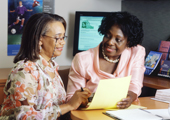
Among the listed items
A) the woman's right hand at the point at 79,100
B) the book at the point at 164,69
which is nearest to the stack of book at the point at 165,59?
the book at the point at 164,69

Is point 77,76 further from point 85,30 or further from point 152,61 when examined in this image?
point 85,30

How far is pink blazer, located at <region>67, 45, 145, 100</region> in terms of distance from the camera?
66.4 inches

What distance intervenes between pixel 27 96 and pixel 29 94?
13 millimetres

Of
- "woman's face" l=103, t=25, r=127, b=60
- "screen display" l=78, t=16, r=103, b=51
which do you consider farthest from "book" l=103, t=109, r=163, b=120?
"screen display" l=78, t=16, r=103, b=51

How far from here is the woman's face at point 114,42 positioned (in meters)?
1.72

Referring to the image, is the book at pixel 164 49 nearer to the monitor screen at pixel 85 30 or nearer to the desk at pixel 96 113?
the monitor screen at pixel 85 30

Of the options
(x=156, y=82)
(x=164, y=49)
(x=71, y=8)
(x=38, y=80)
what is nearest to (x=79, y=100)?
(x=38, y=80)

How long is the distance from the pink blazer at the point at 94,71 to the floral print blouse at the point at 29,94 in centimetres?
32

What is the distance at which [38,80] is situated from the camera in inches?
50.0

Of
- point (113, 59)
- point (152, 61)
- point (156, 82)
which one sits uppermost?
point (113, 59)

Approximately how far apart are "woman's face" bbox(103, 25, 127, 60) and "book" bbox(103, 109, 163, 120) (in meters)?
0.50

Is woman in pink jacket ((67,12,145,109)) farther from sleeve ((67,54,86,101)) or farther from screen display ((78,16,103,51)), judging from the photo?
screen display ((78,16,103,51))

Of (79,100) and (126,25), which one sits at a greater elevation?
(126,25)

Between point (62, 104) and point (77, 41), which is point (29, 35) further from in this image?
point (77, 41)
